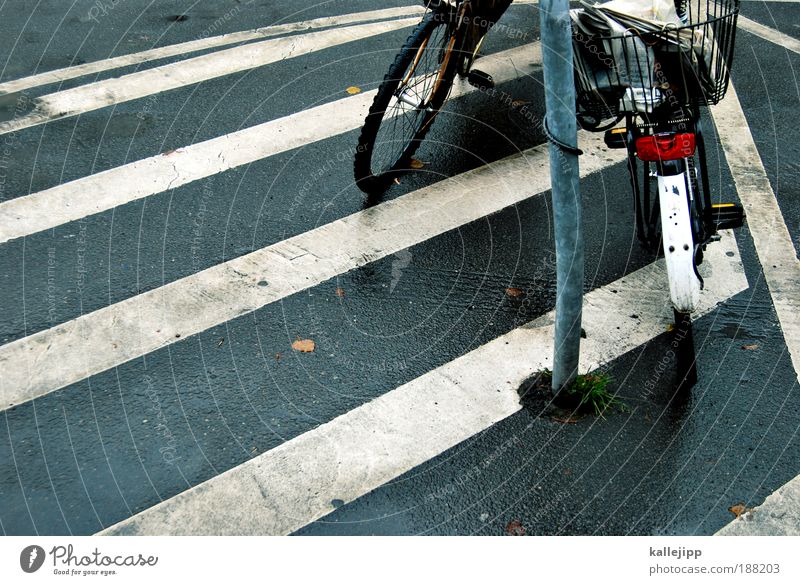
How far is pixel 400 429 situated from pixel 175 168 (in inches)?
97.2

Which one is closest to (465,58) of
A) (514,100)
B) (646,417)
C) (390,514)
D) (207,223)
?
(514,100)

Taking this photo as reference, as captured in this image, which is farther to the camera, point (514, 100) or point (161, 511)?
point (514, 100)

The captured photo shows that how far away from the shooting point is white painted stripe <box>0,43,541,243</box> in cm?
487

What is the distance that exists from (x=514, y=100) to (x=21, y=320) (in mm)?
3389

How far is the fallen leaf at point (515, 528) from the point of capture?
314 cm

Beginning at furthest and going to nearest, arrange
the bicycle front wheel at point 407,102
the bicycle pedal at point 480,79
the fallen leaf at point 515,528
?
Answer: the bicycle pedal at point 480,79 < the bicycle front wheel at point 407,102 < the fallen leaf at point 515,528

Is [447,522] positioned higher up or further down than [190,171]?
further down

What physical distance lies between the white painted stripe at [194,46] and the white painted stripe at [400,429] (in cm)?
372

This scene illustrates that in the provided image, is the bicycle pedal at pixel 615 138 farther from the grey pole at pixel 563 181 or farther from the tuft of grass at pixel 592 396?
the tuft of grass at pixel 592 396

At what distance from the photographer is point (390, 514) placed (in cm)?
321

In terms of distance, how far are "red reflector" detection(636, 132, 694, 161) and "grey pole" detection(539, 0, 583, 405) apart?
0.63 meters

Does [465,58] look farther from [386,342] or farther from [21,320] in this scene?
[21,320]

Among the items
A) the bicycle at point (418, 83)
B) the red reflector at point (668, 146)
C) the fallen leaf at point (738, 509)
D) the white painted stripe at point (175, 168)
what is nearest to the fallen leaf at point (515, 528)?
the fallen leaf at point (738, 509)
